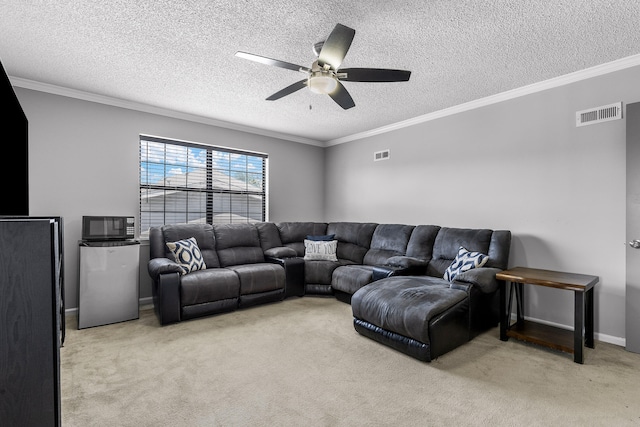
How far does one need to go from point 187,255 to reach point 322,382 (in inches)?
91.8

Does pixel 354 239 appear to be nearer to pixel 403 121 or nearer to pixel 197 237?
pixel 403 121

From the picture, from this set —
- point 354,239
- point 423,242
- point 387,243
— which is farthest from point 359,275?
point 354,239

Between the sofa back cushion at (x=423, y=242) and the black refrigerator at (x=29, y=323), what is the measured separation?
11.6ft

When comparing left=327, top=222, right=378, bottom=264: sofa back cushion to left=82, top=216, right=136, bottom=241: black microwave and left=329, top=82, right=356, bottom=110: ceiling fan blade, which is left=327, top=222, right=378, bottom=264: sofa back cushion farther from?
left=82, top=216, right=136, bottom=241: black microwave

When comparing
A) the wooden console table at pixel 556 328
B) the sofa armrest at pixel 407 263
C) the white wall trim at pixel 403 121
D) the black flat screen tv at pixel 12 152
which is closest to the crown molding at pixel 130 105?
the white wall trim at pixel 403 121

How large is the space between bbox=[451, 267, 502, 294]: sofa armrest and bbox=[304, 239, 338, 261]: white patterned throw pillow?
209cm

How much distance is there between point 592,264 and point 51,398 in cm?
402

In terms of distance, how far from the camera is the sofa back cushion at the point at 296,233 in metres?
5.00

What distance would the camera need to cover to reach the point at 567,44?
252 cm

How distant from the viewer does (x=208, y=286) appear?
135 inches

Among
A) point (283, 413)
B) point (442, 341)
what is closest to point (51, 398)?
point (283, 413)

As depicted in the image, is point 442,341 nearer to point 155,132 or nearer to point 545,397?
point 545,397

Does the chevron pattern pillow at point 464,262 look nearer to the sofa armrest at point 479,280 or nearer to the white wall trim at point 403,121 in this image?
the sofa armrest at point 479,280

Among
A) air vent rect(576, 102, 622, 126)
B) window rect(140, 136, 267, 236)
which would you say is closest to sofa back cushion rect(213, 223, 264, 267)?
window rect(140, 136, 267, 236)
